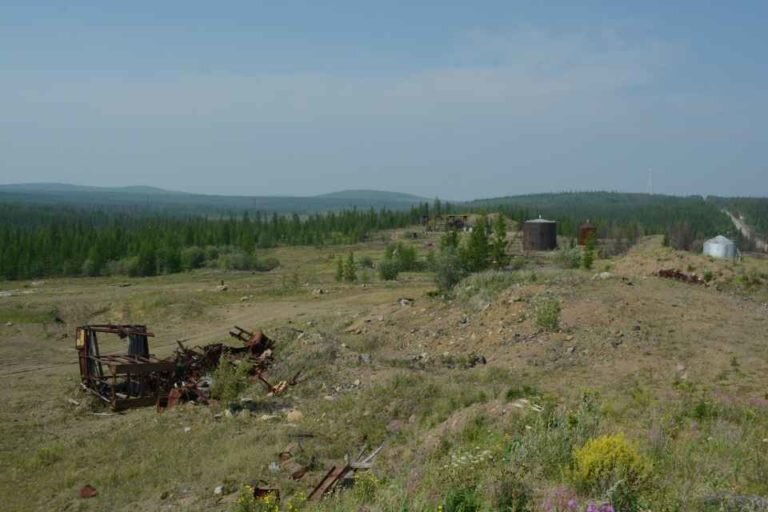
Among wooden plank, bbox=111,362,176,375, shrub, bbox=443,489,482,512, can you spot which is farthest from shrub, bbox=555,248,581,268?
shrub, bbox=443,489,482,512

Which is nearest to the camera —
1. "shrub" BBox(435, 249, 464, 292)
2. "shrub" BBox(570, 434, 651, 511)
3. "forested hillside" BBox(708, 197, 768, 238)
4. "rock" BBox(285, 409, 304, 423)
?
"shrub" BBox(570, 434, 651, 511)

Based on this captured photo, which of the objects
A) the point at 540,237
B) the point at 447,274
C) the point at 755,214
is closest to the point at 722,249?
the point at 447,274

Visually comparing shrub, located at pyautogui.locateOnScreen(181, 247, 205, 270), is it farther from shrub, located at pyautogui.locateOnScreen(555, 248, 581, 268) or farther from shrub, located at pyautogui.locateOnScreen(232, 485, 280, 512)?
shrub, located at pyautogui.locateOnScreen(232, 485, 280, 512)

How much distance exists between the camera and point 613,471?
5383mm

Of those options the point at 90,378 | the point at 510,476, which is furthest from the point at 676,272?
the point at 510,476

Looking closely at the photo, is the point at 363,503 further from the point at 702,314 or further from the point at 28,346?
the point at 28,346

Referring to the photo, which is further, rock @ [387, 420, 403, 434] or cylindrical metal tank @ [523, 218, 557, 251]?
cylindrical metal tank @ [523, 218, 557, 251]

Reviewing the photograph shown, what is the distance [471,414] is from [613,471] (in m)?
4.22

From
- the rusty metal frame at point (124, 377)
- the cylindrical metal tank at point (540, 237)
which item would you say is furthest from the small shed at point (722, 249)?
the rusty metal frame at point (124, 377)

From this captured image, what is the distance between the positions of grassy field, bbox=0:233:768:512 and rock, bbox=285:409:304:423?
64 millimetres

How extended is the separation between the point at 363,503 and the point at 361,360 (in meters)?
8.93

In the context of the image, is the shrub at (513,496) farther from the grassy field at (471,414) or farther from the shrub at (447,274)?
the shrub at (447,274)

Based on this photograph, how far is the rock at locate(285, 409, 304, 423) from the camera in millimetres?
12070

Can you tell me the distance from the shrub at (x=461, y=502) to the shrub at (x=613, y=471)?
86 centimetres
